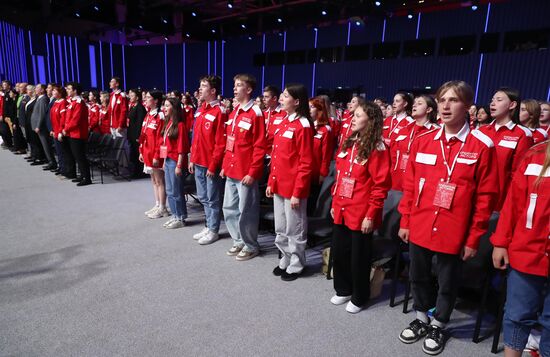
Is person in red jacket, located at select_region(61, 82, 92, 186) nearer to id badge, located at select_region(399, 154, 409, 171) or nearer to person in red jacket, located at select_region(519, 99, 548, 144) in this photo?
id badge, located at select_region(399, 154, 409, 171)

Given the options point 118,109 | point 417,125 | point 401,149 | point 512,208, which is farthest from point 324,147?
point 118,109

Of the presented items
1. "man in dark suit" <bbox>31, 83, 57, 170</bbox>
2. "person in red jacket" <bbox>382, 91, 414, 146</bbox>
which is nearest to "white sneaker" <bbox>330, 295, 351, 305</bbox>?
"person in red jacket" <bbox>382, 91, 414, 146</bbox>

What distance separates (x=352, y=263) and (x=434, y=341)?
663 millimetres

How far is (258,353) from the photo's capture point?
83.1 inches

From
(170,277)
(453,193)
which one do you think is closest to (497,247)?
(453,193)

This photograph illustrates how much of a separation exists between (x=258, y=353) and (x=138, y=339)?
2.45ft

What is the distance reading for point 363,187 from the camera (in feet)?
7.87

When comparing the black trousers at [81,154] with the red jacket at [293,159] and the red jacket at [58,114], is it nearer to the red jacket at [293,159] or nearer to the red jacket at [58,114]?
the red jacket at [58,114]

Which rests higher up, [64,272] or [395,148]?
[395,148]

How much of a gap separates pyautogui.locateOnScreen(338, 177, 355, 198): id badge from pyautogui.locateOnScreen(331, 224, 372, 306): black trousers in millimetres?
233

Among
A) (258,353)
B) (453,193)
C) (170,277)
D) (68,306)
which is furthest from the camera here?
(170,277)

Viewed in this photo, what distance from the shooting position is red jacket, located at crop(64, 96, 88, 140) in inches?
220

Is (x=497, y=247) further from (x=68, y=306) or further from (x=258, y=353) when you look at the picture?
(x=68, y=306)

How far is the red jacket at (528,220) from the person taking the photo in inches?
Result: 62.9
